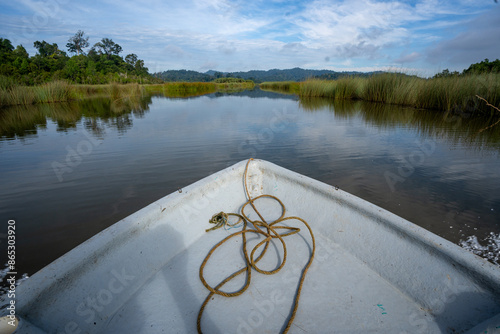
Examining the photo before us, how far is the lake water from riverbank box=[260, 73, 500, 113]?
3.18ft

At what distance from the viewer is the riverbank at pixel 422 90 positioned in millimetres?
8070

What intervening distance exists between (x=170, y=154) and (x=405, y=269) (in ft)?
15.2

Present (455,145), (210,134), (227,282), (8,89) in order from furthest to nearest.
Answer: (8,89), (210,134), (455,145), (227,282)

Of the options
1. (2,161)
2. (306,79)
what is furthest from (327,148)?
(306,79)

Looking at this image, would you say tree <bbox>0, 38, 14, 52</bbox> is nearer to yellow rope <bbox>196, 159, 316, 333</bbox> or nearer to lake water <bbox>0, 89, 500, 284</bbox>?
lake water <bbox>0, 89, 500, 284</bbox>

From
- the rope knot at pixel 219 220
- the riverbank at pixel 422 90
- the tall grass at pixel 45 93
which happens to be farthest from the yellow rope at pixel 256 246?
the tall grass at pixel 45 93

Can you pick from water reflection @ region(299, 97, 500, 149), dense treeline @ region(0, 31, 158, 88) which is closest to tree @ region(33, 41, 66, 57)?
dense treeline @ region(0, 31, 158, 88)

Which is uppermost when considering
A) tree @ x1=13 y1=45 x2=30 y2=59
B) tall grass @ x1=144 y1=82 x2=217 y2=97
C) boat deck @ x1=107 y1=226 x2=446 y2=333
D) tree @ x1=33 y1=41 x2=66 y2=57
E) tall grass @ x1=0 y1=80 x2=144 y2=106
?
tree @ x1=33 y1=41 x2=66 y2=57

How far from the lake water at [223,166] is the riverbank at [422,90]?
0.97m

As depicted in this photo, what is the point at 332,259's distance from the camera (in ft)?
5.79

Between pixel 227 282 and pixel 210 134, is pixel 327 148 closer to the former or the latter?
pixel 210 134

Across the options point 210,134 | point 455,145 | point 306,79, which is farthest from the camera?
point 306,79

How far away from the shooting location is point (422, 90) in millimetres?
10398

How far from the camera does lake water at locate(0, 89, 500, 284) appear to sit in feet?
8.49
